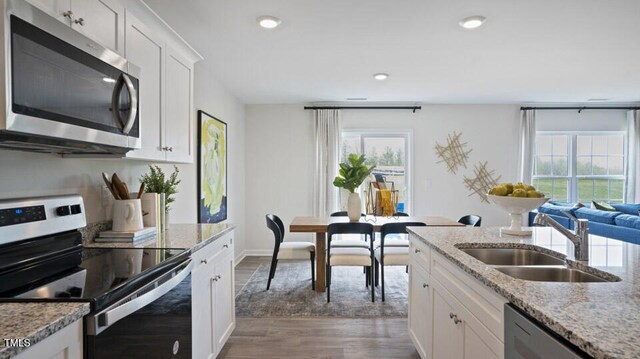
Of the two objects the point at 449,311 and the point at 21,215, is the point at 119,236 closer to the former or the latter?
the point at 21,215

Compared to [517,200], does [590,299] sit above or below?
below

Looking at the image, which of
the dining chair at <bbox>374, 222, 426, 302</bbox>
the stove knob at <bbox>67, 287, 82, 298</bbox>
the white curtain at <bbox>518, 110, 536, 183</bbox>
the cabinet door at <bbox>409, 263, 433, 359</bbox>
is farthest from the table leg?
the white curtain at <bbox>518, 110, 536, 183</bbox>

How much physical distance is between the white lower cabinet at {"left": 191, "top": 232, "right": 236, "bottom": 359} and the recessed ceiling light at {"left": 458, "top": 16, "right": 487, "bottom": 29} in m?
2.31

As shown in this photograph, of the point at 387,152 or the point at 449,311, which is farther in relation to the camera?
the point at 387,152

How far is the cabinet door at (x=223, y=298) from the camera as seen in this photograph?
2094mm

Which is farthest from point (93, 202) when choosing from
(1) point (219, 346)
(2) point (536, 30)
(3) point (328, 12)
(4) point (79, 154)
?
(2) point (536, 30)

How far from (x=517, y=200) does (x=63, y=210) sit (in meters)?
2.33

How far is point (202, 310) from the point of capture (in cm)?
184

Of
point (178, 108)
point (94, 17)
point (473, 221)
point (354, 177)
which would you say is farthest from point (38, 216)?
point (473, 221)

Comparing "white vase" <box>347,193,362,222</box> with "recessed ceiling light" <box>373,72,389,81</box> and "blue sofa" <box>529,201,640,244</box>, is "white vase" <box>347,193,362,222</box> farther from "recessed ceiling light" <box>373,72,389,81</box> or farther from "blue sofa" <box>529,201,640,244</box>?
"blue sofa" <box>529,201,640,244</box>

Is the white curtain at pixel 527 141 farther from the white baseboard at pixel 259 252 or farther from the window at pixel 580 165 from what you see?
the white baseboard at pixel 259 252

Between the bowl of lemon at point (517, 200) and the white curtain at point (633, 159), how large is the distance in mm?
4681

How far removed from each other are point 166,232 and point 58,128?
1.16 meters

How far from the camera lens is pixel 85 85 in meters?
1.32
